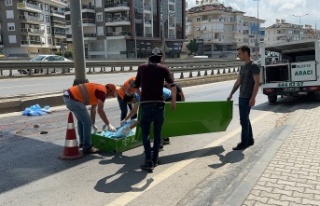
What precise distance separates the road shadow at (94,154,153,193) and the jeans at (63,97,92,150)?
53cm

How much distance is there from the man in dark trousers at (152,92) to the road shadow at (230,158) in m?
1.01

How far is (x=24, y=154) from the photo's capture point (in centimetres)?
586

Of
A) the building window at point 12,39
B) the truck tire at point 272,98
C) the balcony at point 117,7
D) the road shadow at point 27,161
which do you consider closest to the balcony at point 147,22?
the balcony at point 117,7

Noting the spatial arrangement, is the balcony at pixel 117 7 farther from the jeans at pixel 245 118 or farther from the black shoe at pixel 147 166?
the black shoe at pixel 147 166

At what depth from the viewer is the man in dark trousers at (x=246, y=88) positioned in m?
6.02

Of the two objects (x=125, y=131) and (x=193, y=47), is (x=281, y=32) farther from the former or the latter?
(x=125, y=131)

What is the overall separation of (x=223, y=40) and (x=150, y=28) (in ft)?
94.5

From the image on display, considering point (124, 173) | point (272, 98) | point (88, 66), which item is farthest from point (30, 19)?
point (124, 173)

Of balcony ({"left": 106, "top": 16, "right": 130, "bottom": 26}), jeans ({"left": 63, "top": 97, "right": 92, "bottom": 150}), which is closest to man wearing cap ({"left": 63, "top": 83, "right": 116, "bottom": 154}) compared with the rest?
jeans ({"left": 63, "top": 97, "right": 92, "bottom": 150})

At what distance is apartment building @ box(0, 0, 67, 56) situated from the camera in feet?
233

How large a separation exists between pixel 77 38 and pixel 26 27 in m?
69.2

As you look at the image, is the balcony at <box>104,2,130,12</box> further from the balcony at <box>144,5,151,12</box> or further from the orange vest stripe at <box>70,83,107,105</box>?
the orange vest stripe at <box>70,83,107,105</box>

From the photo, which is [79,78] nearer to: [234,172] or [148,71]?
[148,71]

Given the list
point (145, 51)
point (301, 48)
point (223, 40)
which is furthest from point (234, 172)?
point (223, 40)
